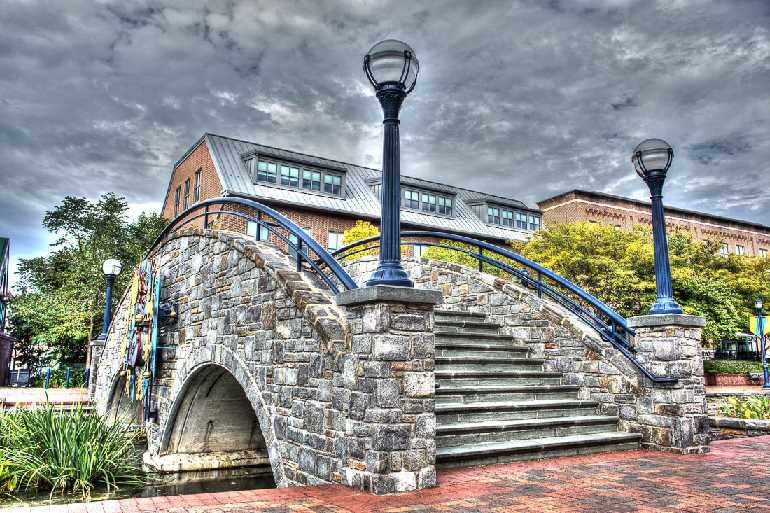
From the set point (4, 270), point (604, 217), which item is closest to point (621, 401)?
point (4, 270)

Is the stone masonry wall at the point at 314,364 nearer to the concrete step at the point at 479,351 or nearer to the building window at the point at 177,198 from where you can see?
the concrete step at the point at 479,351

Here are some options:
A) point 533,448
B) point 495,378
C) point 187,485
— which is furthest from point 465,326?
point 187,485

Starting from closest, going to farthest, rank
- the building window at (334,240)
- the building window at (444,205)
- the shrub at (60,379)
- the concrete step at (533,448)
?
the concrete step at (533,448) → the shrub at (60,379) → the building window at (334,240) → the building window at (444,205)

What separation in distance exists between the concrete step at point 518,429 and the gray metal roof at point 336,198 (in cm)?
2004

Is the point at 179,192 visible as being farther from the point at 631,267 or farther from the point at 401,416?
the point at 401,416

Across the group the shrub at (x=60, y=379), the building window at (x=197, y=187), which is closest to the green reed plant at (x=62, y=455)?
the shrub at (x=60, y=379)

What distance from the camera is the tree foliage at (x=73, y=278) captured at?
22344 millimetres

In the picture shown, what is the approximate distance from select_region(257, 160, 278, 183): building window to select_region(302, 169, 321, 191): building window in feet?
5.24

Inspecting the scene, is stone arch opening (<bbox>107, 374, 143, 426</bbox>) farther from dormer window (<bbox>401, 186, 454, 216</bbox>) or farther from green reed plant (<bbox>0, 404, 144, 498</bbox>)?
dormer window (<bbox>401, 186, 454, 216</bbox>)

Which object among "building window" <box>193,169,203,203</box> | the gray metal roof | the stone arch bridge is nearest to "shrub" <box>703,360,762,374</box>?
the gray metal roof

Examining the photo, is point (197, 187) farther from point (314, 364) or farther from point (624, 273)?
point (314, 364)

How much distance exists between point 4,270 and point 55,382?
10.9 meters

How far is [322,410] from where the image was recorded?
18.1ft

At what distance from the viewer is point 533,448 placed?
19.5 ft
